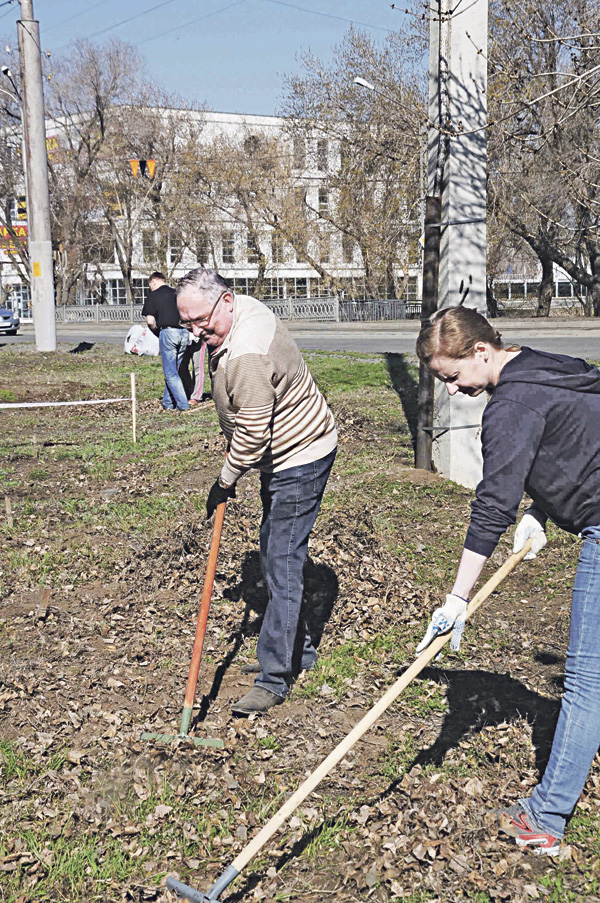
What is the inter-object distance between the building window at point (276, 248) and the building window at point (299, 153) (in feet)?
13.8

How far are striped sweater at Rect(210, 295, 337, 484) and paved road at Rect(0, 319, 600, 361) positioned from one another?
12983mm

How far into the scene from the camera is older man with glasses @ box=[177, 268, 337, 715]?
3.90 metres

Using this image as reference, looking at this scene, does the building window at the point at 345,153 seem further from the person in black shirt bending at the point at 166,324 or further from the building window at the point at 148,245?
the person in black shirt bending at the point at 166,324

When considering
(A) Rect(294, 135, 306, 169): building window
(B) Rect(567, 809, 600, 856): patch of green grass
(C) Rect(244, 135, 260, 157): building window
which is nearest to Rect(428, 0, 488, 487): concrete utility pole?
(B) Rect(567, 809, 600, 856): patch of green grass

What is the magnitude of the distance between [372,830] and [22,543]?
14.2 ft

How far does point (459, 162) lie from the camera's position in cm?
770

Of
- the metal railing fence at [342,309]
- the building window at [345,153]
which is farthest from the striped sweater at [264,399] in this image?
the building window at [345,153]

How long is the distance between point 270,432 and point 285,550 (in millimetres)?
628

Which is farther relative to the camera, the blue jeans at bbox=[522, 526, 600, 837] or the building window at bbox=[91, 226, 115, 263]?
the building window at bbox=[91, 226, 115, 263]

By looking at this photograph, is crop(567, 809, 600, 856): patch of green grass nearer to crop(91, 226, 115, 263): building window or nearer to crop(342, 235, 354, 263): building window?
crop(342, 235, 354, 263): building window

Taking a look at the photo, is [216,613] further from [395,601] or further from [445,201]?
[445,201]

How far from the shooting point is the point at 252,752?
413 centimetres

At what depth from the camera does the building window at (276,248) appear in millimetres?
46250

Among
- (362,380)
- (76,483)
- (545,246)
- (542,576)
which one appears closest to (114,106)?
(545,246)
